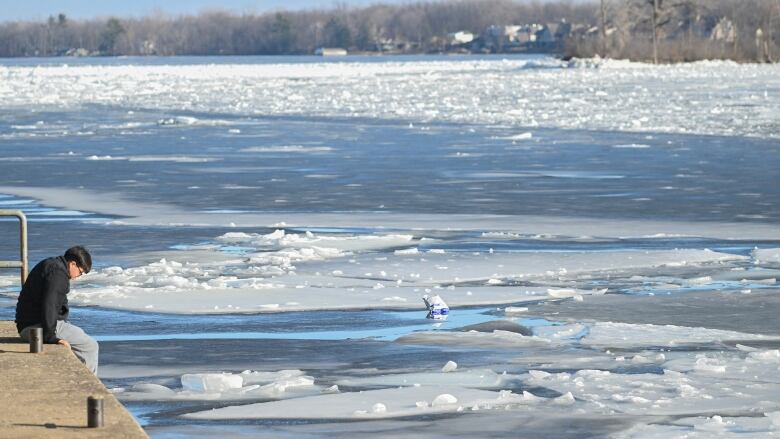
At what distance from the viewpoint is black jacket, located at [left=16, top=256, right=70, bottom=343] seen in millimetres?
7578

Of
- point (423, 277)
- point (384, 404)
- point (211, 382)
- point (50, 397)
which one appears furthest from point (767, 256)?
point (50, 397)

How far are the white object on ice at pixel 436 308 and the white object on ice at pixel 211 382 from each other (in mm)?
2235

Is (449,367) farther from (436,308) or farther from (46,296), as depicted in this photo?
(46,296)

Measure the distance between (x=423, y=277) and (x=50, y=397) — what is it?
517cm

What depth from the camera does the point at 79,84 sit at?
62.3m

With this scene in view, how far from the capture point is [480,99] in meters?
43.7

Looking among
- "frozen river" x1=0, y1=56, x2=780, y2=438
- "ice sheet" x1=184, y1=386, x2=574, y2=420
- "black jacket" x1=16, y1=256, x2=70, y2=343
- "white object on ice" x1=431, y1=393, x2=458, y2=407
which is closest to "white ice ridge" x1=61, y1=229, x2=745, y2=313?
"frozen river" x1=0, y1=56, x2=780, y2=438

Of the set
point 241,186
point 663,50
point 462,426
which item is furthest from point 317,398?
point 663,50

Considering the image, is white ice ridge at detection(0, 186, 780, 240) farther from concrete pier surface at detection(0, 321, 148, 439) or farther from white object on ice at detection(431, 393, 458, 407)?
concrete pier surface at detection(0, 321, 148, 439)

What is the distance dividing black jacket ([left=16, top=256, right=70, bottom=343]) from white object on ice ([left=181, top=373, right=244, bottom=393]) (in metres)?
0.71

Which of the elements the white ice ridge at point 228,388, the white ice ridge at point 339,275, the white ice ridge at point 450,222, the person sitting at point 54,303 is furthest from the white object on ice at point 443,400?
the white ice ridge at point 450,222

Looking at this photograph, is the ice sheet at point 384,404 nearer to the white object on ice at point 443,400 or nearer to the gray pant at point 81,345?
the white object on ice at point 443,400

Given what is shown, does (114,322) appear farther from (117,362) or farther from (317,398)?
(317,398)

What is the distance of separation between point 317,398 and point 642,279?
4441 mm
